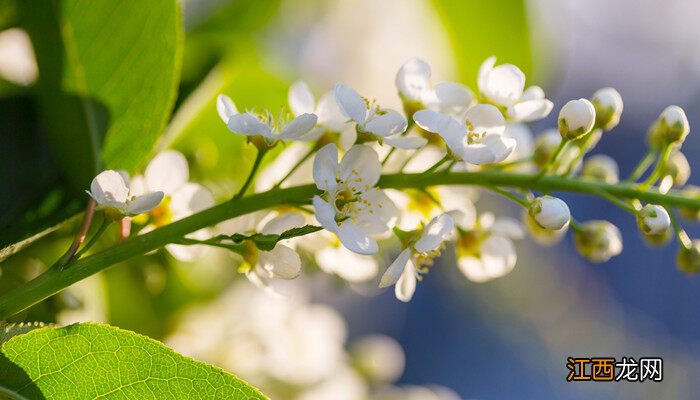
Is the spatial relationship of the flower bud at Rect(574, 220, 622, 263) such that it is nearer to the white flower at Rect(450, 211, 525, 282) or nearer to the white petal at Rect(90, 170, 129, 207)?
the white flower at Rect(450, 211, 525, 282)

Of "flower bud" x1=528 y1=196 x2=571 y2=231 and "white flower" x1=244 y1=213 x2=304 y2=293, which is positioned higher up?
"flower bud" x1=528 y1=196 x2=571 y2=231

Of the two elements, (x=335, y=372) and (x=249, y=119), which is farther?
(x=335, y=372)

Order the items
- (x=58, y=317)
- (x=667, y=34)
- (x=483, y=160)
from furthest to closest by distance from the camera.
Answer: (x=667, y=34) → (x=58, y=317) → (x=483, y=160)

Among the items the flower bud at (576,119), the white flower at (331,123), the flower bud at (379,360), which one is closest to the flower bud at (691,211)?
the flower bud at (576,119)

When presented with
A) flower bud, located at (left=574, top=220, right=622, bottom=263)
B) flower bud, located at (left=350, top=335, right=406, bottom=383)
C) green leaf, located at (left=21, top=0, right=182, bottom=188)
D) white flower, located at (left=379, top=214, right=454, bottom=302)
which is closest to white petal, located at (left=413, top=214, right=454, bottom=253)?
white flower, located at (left=379, top=214, right=454, bottom=302)

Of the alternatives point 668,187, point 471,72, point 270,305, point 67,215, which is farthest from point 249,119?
point 471,72

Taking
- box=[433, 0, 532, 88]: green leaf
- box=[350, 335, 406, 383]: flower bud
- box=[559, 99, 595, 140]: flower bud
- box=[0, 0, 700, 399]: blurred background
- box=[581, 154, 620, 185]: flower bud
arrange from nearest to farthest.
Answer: box=[559, 99, 595, 140]: flower bud, box=[581, 154, 620, 185]: flower bud, box=[0, 0, 700, 399]: blurred background, box=[350, 335, 406, 383]: flower bud, box=[433, 0, 532, 88]: green leaf

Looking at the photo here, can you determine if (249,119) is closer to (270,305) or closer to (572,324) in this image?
(270,305)
